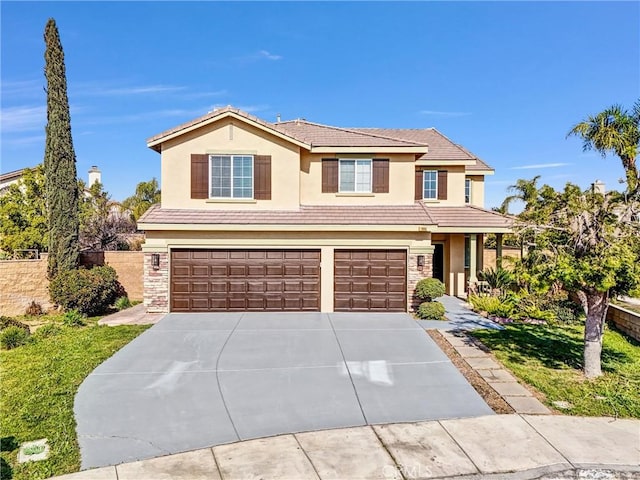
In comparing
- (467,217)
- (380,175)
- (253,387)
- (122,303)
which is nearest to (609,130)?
(467,217)

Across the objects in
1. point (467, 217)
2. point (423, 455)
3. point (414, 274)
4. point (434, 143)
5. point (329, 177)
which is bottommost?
point (423, 455)

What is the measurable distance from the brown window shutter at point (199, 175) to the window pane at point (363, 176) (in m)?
5.65

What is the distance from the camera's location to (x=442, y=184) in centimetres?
1794

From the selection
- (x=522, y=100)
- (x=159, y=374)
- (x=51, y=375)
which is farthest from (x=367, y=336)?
(x=522, y=100)

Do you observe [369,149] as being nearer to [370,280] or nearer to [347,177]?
[347,177]

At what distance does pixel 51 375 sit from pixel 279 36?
14810 mm

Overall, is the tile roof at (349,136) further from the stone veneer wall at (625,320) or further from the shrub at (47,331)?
the stone veneer wall at (625,320)

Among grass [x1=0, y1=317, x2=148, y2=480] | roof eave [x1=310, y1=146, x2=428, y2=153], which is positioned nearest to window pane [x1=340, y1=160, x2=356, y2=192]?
roof eave [x1=310, y1=146, x2=428, y2=153]

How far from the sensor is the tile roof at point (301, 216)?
555 inches

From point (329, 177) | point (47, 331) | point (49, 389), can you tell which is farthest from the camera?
point (329, 177)

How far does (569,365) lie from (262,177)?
35.8ft

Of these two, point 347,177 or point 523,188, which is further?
point 523,188

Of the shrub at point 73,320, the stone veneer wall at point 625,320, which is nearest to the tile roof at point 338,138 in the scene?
the stone veneer wall at point 625,320

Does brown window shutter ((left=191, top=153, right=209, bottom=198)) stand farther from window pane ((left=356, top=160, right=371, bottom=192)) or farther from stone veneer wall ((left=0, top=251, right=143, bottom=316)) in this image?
stone veneer wall ((left=0, top=251, right=143, bottom=316))
